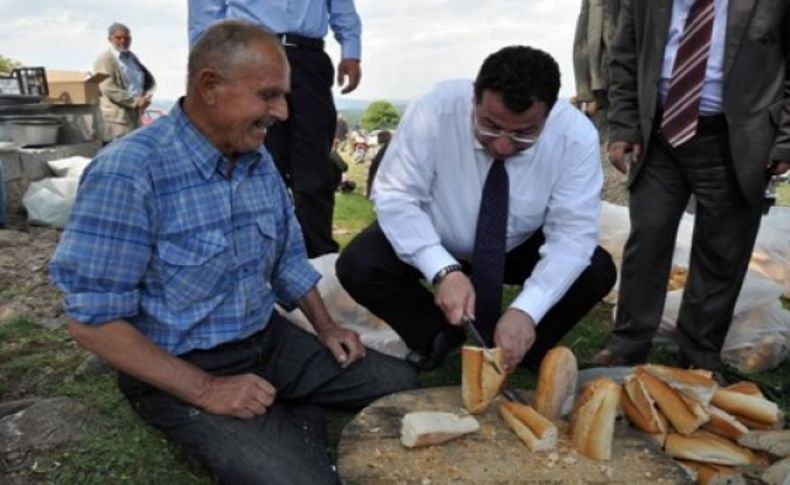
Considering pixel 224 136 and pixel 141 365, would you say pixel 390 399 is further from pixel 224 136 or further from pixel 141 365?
pixel 224 136

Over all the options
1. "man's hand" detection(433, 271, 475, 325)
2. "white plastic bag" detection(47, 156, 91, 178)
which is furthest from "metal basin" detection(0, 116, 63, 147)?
"man's hand" detection(433, 271, 475, 325)

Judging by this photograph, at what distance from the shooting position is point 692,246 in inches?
134

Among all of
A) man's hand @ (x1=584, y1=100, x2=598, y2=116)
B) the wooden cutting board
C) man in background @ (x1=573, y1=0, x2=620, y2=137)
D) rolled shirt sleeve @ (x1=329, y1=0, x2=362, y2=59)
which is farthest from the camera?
man's hand @ (x1=584, y1=100, x2=598, y2=116)

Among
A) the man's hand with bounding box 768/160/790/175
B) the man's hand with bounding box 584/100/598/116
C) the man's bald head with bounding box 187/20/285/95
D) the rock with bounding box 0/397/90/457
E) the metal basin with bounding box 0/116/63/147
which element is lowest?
the metal basin with bounding box 0/116/63/147

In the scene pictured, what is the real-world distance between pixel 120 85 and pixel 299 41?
5.71m

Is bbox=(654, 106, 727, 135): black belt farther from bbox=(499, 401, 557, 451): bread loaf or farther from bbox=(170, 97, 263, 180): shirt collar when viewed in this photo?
bbox=(170, 97, 263, 180): shirt collar

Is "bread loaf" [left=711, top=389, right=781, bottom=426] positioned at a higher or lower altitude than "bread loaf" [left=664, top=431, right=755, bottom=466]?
higher

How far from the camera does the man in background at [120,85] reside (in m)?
8.85

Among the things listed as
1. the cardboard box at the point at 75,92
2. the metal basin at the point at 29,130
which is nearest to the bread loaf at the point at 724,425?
the metal basin at the point at 29,130

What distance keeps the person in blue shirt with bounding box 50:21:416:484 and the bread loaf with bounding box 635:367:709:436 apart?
1.13 meters

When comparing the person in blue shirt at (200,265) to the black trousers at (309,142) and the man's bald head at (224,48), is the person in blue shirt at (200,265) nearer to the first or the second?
the man's bald head at (224,48)

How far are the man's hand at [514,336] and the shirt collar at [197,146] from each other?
3.82 ft

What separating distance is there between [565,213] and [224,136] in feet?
4.76

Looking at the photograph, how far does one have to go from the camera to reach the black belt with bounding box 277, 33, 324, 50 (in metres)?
4.14
